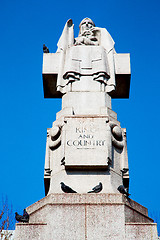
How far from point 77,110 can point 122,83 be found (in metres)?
2.79

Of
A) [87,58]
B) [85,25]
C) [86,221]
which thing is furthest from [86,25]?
[86,221]

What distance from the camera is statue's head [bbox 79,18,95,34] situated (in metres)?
18.4

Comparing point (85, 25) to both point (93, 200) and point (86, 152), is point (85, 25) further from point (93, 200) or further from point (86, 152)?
point (93, 200)

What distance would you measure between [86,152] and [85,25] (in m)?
6.28

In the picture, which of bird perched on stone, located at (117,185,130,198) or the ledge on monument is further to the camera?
bird perched on stone, located at (117,185,130,198)

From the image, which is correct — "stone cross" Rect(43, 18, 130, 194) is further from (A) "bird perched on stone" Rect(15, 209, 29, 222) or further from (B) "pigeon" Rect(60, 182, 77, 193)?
(A) "bird perched on stone" Rect(15, 209, 29, 222)

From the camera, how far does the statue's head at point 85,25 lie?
18.4m

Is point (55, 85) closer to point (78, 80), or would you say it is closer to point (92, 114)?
point (78, 80)

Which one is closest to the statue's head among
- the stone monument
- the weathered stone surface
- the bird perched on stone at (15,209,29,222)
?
the stone monument

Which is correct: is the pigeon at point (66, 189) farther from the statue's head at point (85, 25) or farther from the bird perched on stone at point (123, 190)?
the statue's head at point (85, 25)

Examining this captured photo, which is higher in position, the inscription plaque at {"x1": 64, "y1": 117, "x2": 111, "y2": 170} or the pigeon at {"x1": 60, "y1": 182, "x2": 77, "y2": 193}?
the inscription plaque at {"x1": 64, "y1": 117, "x2": 111, "y2": 170}

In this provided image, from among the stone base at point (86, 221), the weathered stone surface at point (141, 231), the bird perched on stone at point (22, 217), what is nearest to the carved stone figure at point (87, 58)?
the stone base at point (86, 221)

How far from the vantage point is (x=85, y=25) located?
18500mm

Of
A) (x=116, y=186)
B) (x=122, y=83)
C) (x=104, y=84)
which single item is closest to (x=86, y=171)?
(x=116, y=186)
